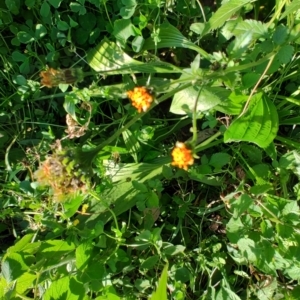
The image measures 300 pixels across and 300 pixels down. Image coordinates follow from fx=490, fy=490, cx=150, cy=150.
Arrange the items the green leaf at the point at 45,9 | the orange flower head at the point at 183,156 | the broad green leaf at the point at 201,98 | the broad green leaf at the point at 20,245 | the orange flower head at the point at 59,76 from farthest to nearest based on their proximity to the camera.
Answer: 1. the green leaf at the point at 45,9
2. the broad green leaf at the point at 20,245
3. the broad green leaf at the point at 201,98
4. the orange flower head at the point at 59,76
5. the orange flower head at the point at 183,156

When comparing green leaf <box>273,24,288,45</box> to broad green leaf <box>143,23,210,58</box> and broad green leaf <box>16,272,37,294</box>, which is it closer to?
broad green leaf <box>143,23,210,58</box>

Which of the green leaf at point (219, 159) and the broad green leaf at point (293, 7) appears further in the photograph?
the green leaf at point (219, 159)

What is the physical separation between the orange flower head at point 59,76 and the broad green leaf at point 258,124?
1.49ft

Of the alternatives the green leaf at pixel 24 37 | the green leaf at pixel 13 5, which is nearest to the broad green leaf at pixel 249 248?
the green leaf at pixel 24 37

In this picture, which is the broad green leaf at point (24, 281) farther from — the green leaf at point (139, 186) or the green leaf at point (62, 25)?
the green leaf at point (62, 25)

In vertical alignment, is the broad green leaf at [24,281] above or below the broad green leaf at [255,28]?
below

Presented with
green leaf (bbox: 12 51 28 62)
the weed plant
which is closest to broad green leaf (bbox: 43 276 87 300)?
the weed plant

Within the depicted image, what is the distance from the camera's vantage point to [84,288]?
1.53 metres

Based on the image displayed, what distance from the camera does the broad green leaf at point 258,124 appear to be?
1.41 m

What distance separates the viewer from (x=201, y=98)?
146 centimetres

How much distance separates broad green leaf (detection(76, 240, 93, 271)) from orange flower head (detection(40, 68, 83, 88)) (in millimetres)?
534

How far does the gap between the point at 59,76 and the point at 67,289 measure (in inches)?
26.0

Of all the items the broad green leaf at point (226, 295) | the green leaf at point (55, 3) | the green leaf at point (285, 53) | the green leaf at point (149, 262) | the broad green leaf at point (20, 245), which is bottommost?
the broad green leaf at point (226, 295)

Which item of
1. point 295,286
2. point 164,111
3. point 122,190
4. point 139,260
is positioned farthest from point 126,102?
point 295,286
